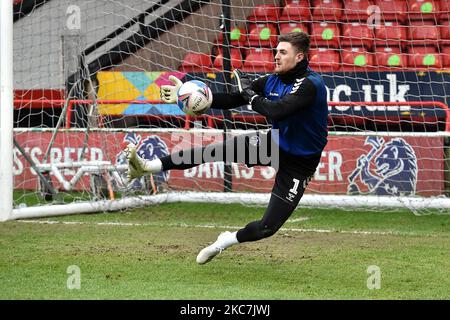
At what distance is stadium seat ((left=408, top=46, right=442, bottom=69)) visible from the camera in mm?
13971

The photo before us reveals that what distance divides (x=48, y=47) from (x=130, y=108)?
1626 mm

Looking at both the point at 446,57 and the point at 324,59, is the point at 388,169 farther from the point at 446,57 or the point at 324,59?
the point at 446,57

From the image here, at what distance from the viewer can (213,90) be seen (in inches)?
536

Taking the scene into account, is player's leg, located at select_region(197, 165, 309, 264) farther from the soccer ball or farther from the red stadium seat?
the red stadium seat

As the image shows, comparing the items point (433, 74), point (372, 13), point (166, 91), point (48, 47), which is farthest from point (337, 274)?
point (48, 47)

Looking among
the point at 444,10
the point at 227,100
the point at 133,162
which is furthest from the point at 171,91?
the point at 444,10

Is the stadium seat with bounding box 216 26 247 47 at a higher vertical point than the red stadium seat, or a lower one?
higher

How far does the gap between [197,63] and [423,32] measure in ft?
11.3

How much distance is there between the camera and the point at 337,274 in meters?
7.66

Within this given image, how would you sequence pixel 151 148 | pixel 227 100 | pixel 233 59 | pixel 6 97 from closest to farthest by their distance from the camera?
pixel 227 100 → pixel 6 97 → pixel 151 148 → pixel 233 59

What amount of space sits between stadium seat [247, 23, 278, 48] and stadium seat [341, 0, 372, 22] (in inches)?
44.7

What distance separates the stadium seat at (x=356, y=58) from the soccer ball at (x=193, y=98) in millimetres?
6645

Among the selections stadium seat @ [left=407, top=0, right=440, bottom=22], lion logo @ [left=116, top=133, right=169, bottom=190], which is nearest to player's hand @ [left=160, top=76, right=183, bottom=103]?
lion logo @ [left=116, top=133, right=169, bottom=190]
